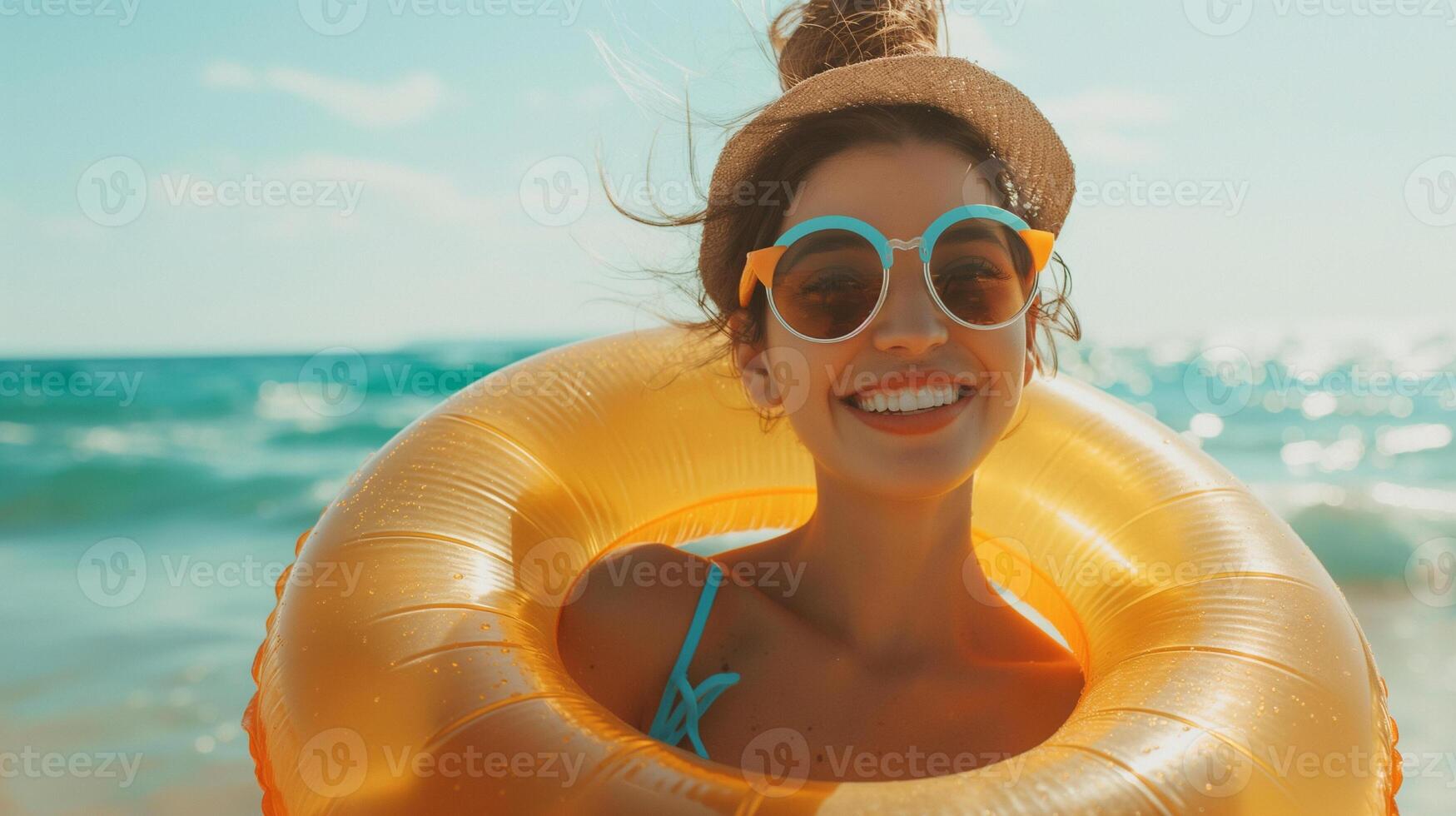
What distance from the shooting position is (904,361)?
1837mm

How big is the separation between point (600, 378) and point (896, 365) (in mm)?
943

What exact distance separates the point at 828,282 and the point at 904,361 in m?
0.18

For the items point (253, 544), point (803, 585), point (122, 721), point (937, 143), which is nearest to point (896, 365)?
point (937, 143)

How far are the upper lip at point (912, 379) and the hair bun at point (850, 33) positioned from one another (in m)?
0.76

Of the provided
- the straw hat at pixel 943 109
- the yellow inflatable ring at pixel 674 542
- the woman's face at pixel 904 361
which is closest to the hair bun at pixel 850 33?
the straw hat at pixel 943 109

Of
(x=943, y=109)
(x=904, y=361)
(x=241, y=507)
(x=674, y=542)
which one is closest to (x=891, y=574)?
(x=904, y=361)

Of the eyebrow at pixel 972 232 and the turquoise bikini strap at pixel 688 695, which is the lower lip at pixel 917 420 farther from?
the turquoise bikini strap at pixel 688 695

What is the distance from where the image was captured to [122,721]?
16.1 ft

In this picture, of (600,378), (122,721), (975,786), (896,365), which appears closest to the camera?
(975,786)

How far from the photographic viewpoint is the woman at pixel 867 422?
1.85m

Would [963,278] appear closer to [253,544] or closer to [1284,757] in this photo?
[1284,757]

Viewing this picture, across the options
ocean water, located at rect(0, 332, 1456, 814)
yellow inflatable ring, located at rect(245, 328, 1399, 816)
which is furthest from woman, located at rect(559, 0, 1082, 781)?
ocean water, located at rect(0, 332, 1456, 814)

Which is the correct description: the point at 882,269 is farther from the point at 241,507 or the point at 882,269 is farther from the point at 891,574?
the point at 241,507

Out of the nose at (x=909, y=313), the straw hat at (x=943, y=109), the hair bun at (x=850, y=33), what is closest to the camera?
the nose at (x=909, y=313)
